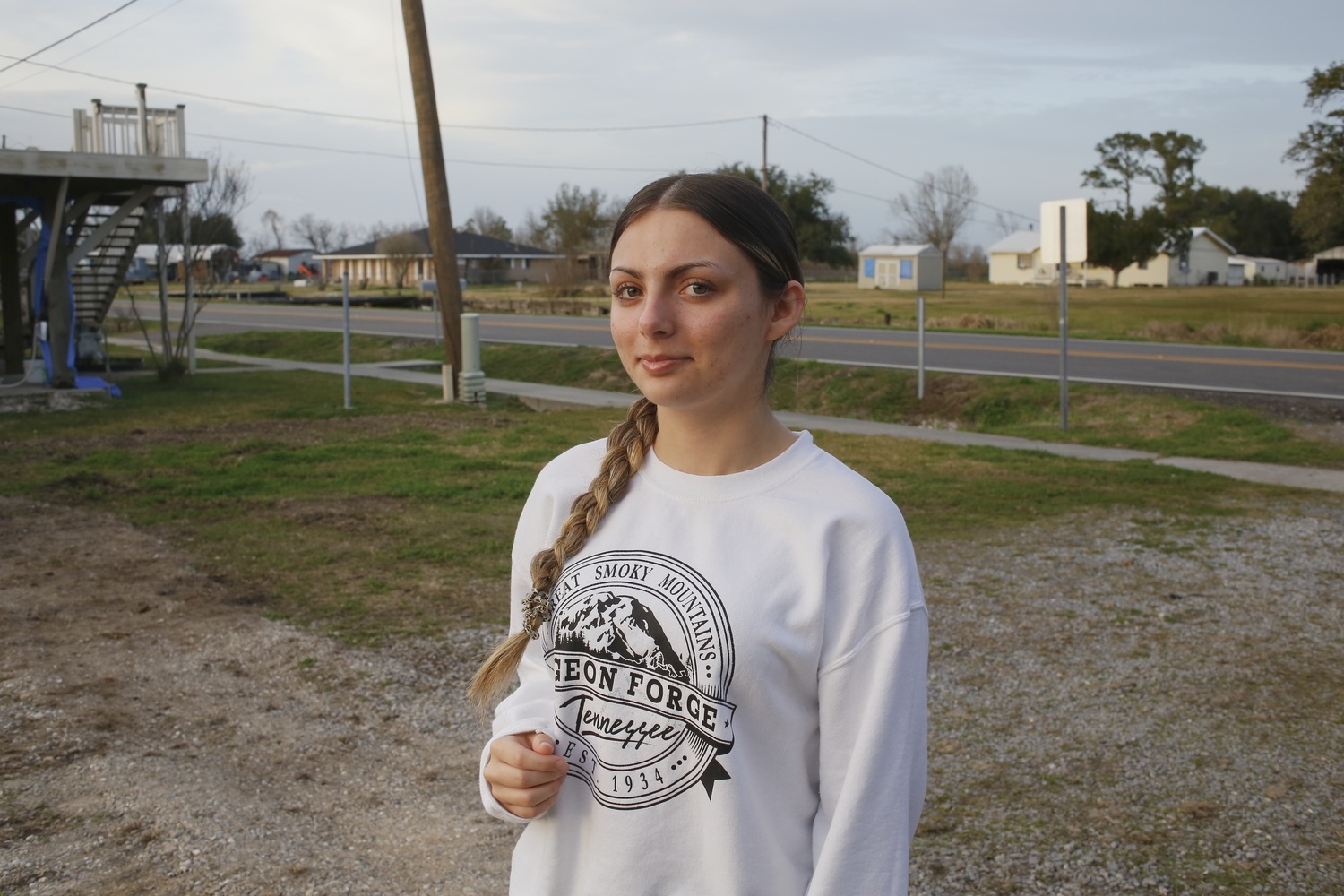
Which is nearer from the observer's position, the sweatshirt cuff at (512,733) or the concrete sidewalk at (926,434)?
the sweatshirt cuff at (512,733)

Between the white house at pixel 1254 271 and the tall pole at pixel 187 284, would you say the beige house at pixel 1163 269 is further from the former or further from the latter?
the tall pole at pixel 187 284

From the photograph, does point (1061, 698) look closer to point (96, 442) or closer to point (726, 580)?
point (726, 580)

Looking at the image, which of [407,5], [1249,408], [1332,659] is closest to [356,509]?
[1332,659]

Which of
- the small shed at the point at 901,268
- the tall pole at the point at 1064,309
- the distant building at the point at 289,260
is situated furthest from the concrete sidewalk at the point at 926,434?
the distant building at the point at 289,260

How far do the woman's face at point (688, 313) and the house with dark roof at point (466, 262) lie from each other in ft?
207

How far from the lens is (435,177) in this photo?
15.1 m

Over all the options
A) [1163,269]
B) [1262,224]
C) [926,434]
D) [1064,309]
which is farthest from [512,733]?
[1262,224]

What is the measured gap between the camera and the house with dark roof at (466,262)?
2608 inches

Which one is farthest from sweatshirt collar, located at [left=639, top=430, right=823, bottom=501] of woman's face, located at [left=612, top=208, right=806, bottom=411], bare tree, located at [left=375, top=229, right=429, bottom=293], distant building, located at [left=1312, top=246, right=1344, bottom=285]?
distant building, located at [left=1312, top=246, right=1344, bottom=285]

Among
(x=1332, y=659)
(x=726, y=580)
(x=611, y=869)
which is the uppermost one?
(x=726, y=580)

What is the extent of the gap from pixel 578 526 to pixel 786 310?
1.56 ft

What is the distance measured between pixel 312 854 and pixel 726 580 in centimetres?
251

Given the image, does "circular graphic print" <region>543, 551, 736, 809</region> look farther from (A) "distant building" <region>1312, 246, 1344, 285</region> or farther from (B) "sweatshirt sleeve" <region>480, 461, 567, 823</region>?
(A) "distant building" <region>1312, 246, 1344, 285</region>

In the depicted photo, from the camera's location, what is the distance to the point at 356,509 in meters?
8.43
